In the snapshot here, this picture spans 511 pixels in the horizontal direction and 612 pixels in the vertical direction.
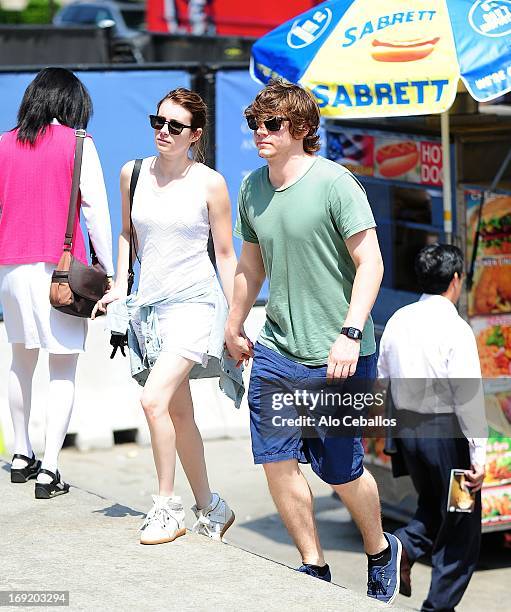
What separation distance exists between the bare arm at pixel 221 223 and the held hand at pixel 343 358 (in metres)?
0.64

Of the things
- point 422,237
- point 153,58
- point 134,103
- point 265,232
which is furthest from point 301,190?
point 153,58

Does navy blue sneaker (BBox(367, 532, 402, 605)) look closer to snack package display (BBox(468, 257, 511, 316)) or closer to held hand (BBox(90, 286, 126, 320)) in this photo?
held hand (BBox(90, 286, 126, 320))

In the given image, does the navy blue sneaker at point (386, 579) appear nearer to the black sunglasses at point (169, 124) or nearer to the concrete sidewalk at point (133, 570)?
the concrete sidewalk at point (133, 570)

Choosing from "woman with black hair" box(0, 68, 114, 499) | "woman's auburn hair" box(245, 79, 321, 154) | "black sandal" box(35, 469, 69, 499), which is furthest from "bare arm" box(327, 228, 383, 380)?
"black sandal" box(35, 469, 69, 499)

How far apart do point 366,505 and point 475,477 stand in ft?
3.55

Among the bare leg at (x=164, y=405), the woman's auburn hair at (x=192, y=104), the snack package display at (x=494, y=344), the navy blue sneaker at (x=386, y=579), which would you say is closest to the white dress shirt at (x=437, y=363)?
the navy blue sneaker at (x=386, y=579)

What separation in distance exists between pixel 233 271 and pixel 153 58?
451 inches

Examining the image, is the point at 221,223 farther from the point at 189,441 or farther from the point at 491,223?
the point at 491,223

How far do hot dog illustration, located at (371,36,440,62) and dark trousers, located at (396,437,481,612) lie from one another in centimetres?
177

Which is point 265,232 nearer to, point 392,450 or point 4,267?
point 4,267

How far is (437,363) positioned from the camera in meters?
5.64

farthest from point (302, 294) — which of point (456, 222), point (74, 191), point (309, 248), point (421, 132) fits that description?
point (421, 132)

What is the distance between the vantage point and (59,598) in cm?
420

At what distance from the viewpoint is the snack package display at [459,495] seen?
18.4 feet
